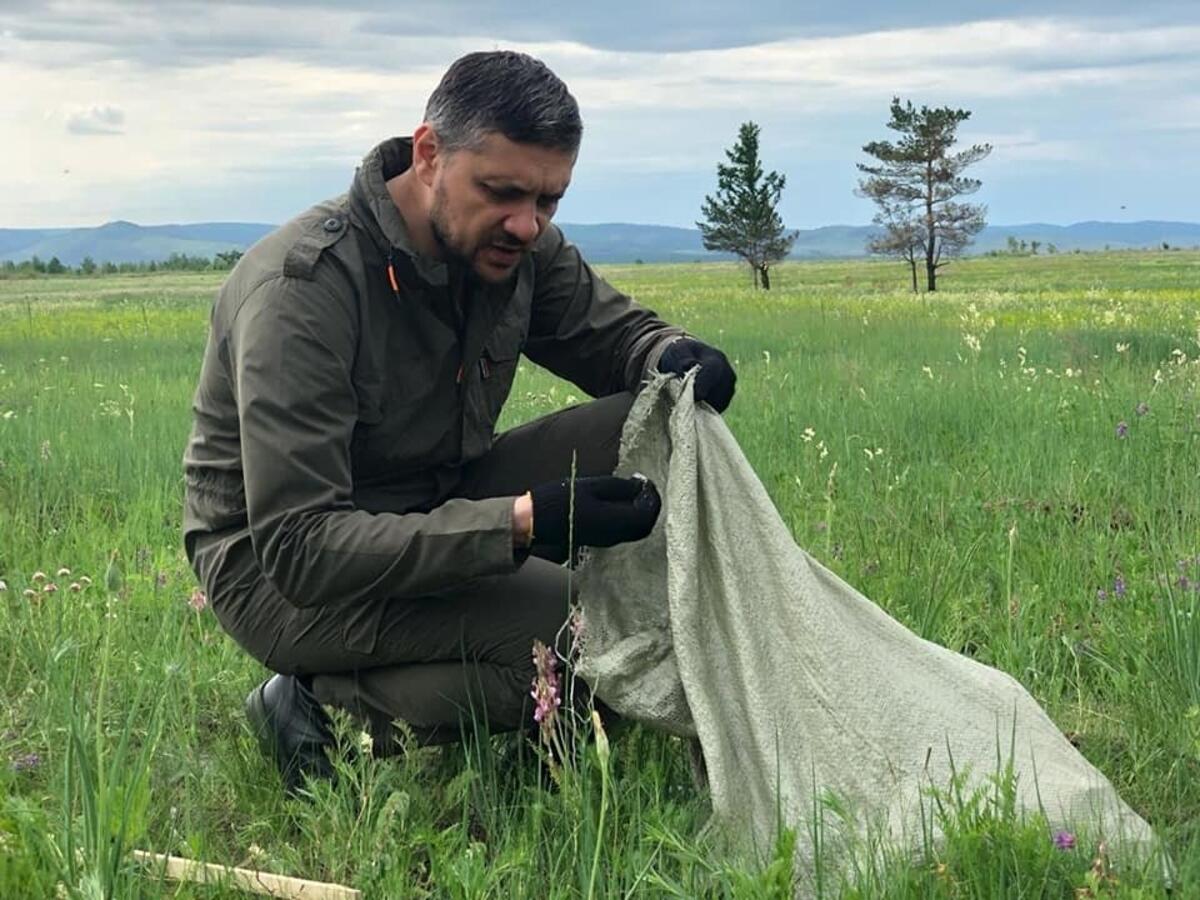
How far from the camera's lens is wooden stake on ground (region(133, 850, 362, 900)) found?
7.51 feet

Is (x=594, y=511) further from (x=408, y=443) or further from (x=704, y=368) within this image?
(x=408, y=443)

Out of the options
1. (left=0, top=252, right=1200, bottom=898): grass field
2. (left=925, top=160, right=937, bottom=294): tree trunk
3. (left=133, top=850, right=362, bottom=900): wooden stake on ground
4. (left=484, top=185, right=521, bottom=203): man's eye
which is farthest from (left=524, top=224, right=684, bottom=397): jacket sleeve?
(left=925, top=160, right=937, bottom=294): tree trunk

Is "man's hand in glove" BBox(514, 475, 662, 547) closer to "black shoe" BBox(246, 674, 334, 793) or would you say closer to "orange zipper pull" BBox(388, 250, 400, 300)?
"orange zipper pull" BBox(388, 250, 400, 300)

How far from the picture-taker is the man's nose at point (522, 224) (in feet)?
9.04

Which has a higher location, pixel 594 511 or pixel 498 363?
pixel 498 363

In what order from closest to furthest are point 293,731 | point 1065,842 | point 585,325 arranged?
point 1065,842 → point 293,731 → point 585,325

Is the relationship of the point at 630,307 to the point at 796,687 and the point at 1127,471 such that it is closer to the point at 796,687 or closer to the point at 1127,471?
the point at 796,687

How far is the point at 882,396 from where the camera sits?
7.29 meters

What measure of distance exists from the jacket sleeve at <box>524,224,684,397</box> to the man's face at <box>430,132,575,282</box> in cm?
56

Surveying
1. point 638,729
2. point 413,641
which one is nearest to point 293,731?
point 413,641

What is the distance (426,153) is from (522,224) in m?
0.25

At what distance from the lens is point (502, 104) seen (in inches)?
104

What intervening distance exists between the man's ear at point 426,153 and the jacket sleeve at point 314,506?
373 millimetres

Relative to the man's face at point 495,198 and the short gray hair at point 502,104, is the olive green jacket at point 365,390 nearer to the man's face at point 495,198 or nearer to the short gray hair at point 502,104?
the man's face at point 495,198
